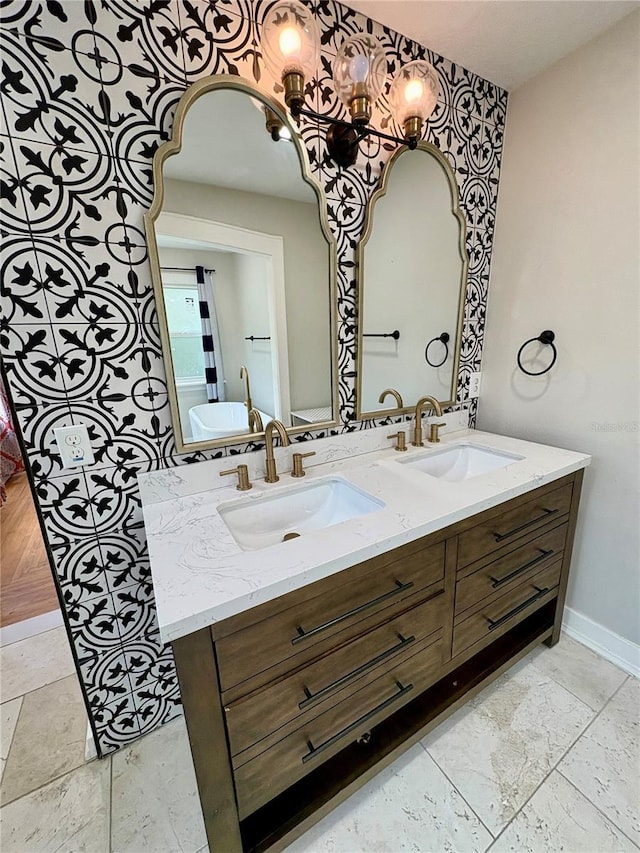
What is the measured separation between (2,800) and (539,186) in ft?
10.0

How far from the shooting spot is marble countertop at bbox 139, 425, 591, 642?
0.76 m

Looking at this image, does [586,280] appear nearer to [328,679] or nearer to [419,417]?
[419,417]

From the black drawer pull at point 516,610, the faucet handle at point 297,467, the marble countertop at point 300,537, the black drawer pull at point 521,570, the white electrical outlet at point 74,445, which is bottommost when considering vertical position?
the black drawer pull at point 516,610

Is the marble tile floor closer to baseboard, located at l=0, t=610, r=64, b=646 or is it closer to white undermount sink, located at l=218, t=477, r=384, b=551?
baseboard, located at l=0, t=610, r=64, b=646

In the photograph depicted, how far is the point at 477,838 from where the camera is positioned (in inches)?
40.8

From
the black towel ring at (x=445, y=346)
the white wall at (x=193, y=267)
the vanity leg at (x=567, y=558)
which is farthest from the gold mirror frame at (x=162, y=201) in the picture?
the vanity leg at (x=567, y=558)

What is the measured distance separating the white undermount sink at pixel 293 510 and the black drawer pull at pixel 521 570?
1.84 ft

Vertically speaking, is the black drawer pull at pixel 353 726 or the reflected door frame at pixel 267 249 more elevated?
the reflected door frame at pixel 267 249

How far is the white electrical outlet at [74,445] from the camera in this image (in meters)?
1.03

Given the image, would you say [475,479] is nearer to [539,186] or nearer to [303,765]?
[303,765]

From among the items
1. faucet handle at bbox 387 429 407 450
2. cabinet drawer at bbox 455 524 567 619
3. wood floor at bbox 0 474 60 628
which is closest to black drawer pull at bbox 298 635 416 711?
cabinet drawer at bbox 455 524 567 619

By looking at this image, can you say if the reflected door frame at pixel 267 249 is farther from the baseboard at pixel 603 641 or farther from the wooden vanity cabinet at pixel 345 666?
the baseboard at pixel 603 641

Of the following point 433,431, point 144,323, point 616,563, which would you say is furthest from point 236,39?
point 616,563

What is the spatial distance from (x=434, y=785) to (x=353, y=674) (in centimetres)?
58
